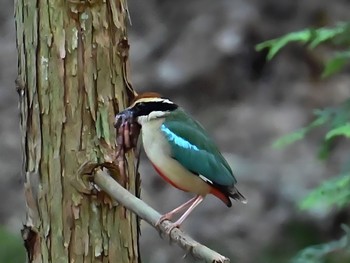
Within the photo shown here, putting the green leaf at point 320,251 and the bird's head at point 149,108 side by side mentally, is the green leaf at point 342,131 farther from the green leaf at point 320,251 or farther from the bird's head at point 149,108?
the bird's head at point 149,108

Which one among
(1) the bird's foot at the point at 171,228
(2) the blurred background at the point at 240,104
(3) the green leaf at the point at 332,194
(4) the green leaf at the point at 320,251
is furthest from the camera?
(2) the blurred background at the point at 240,104

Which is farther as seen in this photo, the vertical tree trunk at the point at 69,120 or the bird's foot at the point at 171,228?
the vertical tree trunk at the point at 69,120

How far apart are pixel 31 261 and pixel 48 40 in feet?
2.44

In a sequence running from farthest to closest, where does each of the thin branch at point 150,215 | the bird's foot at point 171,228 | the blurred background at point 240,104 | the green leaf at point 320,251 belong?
1. the blurred background at point 240,104
2. the green leaf at point 320,251
3. the bird's foot at point 171,228
4. the thin branch at point 150,215

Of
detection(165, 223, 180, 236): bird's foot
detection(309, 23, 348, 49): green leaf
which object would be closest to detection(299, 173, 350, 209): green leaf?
detection(309, 23, 348, 49): green leaf

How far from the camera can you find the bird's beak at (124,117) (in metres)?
2.77

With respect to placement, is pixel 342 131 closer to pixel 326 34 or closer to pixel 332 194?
pixel 332 194

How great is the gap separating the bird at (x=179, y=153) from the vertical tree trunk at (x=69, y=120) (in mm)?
222

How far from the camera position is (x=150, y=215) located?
8.48 feet

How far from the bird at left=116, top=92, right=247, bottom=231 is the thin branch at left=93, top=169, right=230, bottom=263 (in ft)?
0.18

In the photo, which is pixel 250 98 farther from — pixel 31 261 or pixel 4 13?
pixel 31 261

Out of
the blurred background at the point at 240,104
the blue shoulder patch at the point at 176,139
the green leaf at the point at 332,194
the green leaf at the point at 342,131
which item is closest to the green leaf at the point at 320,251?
the green leaf at the point at 332,194

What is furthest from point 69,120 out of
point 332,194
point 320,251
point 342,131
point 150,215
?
point 320,251

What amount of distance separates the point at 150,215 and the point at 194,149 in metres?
0.27
